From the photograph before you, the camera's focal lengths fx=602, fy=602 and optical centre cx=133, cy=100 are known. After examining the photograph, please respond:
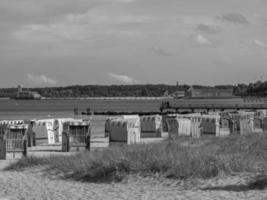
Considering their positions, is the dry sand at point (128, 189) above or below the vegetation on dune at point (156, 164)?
below

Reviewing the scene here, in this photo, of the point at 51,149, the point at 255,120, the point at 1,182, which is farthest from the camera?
the point at 255,120

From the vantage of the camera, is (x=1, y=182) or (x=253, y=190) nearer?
(x=253, y=190)

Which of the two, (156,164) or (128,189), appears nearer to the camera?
(128,189)

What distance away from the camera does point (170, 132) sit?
28.8 meters

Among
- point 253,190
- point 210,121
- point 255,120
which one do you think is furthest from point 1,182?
point 255,120

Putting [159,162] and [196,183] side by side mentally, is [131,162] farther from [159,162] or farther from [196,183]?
[196,183]

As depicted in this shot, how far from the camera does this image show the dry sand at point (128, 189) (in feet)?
35.7

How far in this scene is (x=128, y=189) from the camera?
1202 cm

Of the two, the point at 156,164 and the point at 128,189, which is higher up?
the point at 156,164

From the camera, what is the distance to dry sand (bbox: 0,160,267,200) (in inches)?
429

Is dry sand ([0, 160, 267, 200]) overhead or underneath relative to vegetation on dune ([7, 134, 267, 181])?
underneath

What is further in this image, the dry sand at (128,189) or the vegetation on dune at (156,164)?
the vegetation on dune at (156,164)

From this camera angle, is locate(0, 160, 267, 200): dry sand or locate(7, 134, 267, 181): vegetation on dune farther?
locate(7, 134, 267, 181): vegetation on dune

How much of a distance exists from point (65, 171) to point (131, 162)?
1.77m
